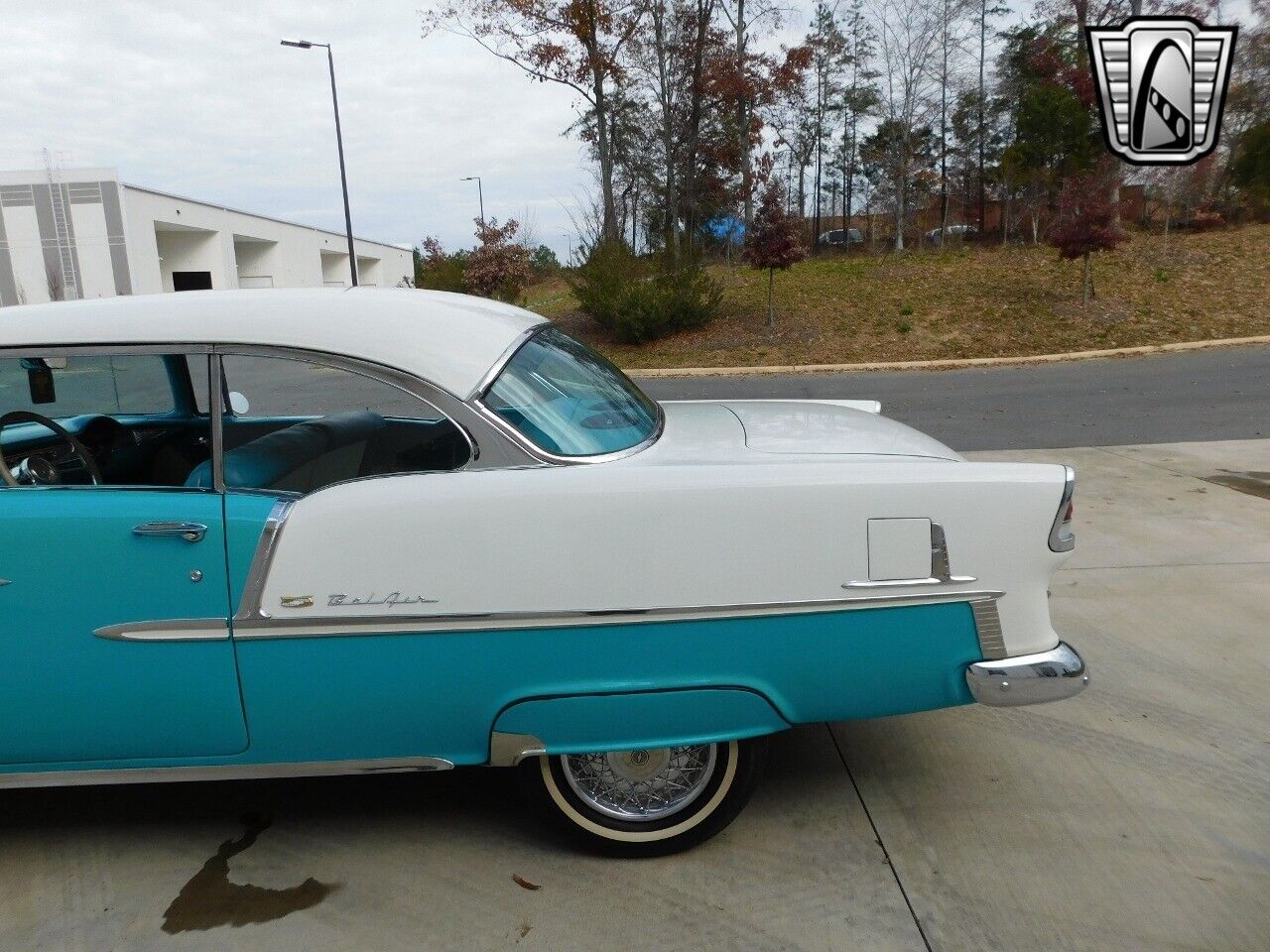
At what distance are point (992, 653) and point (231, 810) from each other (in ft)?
7.80

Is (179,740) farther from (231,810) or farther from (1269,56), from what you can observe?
(1269,56)

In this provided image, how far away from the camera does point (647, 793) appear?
276cm

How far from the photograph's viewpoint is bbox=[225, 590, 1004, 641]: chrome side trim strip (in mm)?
2457

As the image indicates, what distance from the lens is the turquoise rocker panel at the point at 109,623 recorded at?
8.14 ft

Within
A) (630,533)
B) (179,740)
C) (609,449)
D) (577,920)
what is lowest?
(577,920)

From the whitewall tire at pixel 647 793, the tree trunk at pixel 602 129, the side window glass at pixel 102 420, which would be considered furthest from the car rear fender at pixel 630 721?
the tree trunk at pixel 602 129

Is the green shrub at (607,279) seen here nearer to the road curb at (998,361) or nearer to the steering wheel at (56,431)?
the road curb at (998,361)

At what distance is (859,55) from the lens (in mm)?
31281

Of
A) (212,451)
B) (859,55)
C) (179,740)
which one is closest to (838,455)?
(212,451)

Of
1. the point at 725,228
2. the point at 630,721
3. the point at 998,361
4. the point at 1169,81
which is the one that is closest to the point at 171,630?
the point at 630,721

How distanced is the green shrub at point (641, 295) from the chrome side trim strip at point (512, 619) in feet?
55.5

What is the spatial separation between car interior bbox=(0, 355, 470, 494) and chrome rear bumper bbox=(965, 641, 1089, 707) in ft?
4.83

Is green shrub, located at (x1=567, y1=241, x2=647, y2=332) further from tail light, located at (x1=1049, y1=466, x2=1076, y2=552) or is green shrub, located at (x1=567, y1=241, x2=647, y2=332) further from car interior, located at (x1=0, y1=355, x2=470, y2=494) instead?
tail light, located at (x1=1049, y1=466, x2=1076, y2=552)

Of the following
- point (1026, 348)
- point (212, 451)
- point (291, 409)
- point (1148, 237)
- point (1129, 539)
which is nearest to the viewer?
point (212, 451)
